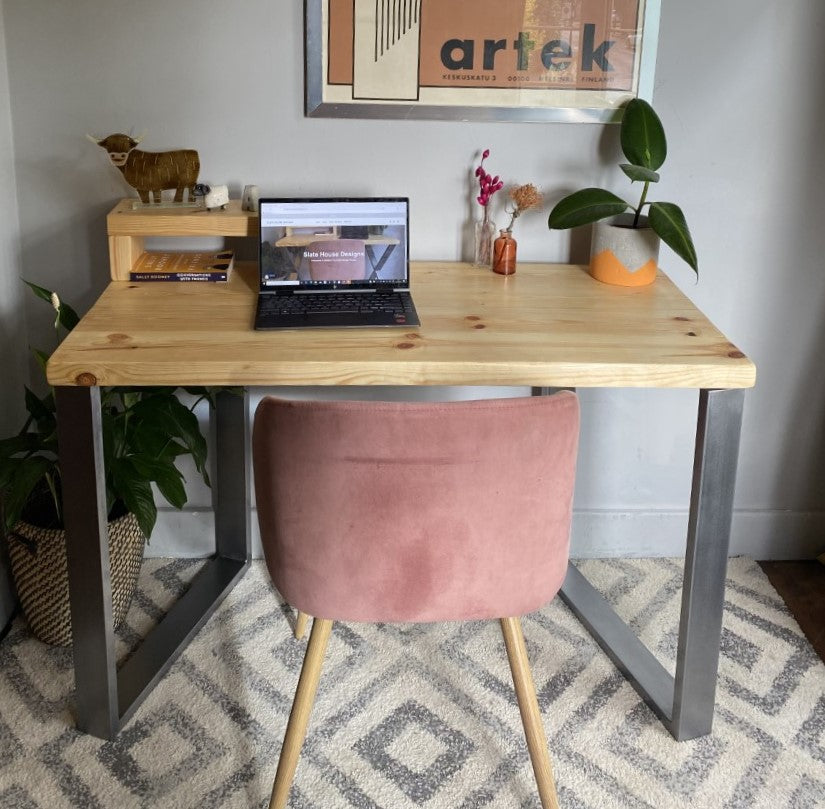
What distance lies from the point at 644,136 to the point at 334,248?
2.14 ft

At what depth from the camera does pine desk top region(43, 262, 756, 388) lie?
63.7 inches

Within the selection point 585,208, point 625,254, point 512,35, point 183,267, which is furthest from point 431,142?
point 183,267

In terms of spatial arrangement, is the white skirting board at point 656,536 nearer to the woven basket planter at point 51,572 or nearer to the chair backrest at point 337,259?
the woven basket planter at point 51,572

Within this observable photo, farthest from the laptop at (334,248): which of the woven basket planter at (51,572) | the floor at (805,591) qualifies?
the floor at (805,591)

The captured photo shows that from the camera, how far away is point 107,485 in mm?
1957

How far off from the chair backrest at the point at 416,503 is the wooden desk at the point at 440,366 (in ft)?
0.88

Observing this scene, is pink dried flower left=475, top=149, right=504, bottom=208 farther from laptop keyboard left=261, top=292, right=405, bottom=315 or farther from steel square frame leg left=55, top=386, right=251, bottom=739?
steel square frame leg left=55, top=386, right=251, bottom=739

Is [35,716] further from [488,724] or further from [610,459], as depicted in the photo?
[610,459]

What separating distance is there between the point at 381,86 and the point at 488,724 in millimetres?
1274

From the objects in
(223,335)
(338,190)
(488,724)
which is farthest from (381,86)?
(488,724)

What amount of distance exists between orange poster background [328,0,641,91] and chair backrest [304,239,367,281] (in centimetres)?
36

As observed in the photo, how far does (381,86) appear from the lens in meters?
2.09

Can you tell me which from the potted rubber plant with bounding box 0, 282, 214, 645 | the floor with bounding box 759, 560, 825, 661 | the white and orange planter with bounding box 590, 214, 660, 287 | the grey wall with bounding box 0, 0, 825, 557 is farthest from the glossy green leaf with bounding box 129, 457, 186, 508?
the floor with bounding box 759, 560, 825, 661

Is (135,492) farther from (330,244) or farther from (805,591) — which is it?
(805,591)
